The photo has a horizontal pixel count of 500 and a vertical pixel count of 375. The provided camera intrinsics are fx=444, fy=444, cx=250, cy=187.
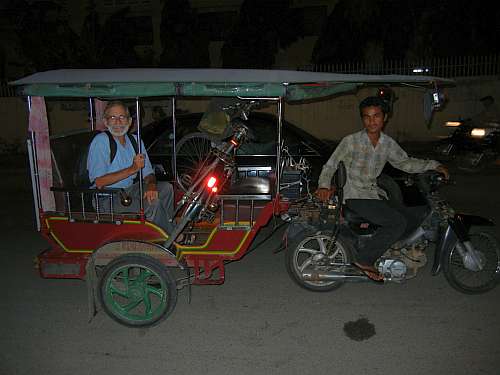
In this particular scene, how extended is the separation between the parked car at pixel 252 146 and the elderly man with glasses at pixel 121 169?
230 centimetres

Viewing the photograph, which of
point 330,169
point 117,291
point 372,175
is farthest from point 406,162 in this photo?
point 117,291

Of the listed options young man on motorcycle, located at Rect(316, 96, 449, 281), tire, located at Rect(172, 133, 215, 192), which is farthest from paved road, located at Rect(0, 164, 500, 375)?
tire, located at Rect(172, 133, 215, 192)

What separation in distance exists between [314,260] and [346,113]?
33.2 ft

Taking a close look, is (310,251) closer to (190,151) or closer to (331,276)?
(331,276)

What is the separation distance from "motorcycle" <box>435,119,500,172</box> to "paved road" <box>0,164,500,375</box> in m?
6.73

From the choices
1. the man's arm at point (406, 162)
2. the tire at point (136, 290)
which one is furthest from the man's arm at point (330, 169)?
the tire at point (136, 290)

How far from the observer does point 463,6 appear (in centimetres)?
1420

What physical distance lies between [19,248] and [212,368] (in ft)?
11.7

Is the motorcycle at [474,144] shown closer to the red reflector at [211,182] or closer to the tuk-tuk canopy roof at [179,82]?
the tuk-tuk canopy roof at [179,82]

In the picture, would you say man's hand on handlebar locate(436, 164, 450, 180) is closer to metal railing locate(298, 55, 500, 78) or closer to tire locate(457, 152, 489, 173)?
tire locate(457, 152, 489, 173)

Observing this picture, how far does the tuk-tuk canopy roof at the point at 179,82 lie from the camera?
130 inches

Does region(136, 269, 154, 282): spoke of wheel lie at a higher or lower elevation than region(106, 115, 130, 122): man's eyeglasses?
lower

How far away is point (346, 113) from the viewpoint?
524 inches

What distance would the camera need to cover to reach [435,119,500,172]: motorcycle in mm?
9977
